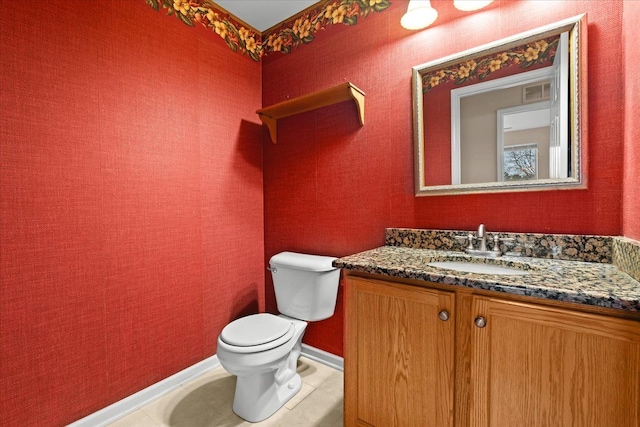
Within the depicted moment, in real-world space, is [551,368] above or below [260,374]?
above

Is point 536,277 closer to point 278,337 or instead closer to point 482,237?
point 482,237

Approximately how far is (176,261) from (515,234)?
1775 mm

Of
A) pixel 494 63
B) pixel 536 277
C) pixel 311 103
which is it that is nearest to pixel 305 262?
pixel 311 103

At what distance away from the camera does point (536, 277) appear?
90 cm

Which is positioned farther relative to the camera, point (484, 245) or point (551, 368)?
point (484, 245)

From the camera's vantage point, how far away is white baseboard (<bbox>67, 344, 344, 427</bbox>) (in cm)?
138

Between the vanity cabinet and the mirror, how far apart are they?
668 millimetres

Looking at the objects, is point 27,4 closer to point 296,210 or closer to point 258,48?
point 258,48

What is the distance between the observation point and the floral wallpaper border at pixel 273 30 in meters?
1.68

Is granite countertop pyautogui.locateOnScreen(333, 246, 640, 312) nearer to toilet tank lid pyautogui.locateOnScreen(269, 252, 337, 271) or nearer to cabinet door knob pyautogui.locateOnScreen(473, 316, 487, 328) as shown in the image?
cabinet door knob pyautogui.locateOnScreen(473, 316, 487, 328)

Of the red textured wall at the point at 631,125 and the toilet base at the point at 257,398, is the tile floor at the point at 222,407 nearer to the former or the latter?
the toilet base at the point at 257,398

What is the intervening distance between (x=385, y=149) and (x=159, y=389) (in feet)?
6.08

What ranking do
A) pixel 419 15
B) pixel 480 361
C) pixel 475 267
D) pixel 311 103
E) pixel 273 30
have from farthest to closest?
pixel 273 30, pixel 311 103, pixel 419 15, pixel 475 267, pixel 480 361

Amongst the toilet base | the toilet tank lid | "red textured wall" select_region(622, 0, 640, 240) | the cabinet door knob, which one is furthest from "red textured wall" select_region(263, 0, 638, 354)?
the cabinet door knob
